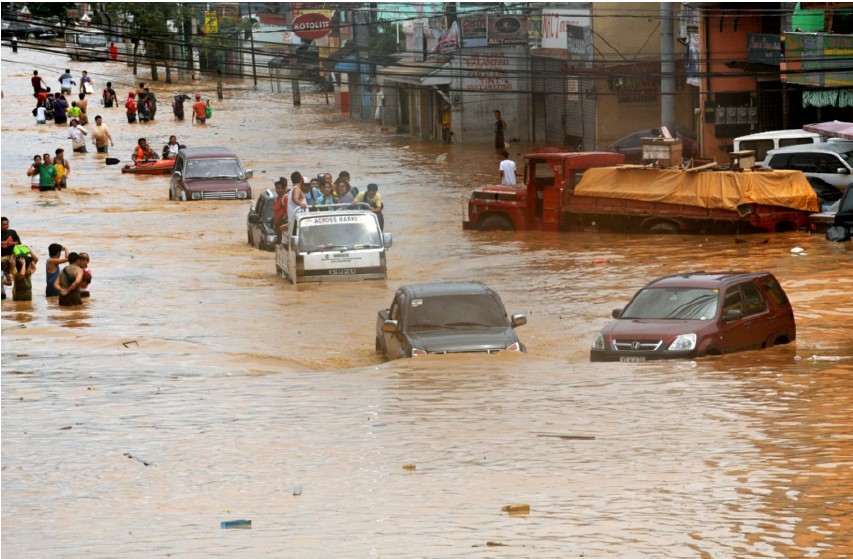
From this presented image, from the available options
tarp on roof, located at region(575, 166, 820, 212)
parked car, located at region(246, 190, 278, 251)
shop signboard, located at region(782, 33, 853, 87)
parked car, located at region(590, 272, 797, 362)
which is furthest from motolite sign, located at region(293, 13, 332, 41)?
parked car, located at region(590, 272, 797, 362)

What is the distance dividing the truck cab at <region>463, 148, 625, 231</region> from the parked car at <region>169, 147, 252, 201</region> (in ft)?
27.3

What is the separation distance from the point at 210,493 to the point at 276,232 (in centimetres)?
1839

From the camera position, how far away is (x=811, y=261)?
26.3m

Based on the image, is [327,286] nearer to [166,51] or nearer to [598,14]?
[598,14]

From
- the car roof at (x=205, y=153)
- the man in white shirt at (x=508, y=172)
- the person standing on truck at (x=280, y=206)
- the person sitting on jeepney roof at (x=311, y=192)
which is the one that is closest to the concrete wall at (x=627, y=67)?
the man in white shirt at (x=508, y=172)

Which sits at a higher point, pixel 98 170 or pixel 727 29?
pixel 727 29

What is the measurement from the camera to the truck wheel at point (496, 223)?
106 ft

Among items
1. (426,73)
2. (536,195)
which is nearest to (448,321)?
(536,195)

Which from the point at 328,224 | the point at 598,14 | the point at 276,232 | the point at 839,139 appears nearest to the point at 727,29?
the point at 598,14

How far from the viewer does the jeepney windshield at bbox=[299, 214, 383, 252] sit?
2530 cm

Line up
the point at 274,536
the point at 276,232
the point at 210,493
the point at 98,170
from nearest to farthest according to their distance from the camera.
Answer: the point at 274,536 → the point at 210,493 → the point at 276,232 → the point at 98,170

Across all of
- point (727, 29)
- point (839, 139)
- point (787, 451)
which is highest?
point (727, 29)

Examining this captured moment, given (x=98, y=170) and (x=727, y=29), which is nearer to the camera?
(x=727, y=29)

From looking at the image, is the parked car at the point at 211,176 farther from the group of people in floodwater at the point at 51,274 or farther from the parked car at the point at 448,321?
the parked car at the point at 448,321
